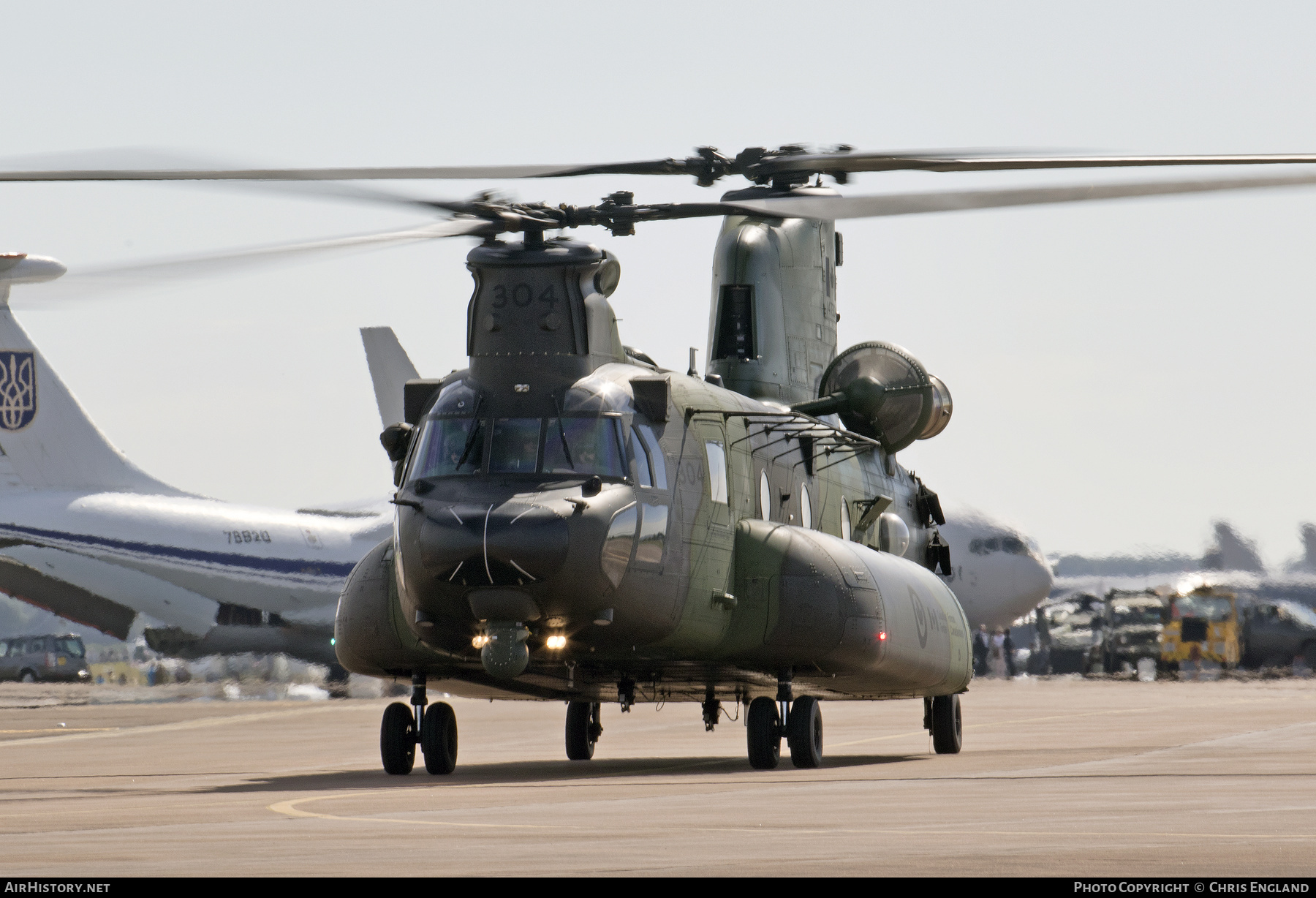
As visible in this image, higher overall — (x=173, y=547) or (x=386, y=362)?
(x=386, y=362)

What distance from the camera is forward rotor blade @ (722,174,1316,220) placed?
592 inches

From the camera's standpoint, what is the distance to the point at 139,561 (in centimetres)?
4934

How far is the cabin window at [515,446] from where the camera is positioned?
17625 mm

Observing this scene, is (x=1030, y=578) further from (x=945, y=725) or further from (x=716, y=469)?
(x=716, y=469)

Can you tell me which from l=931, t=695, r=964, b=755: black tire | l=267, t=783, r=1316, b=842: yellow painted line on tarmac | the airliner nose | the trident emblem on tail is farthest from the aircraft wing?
l=267, t=783, r=1316, b=842: yellow painted line on tarmac

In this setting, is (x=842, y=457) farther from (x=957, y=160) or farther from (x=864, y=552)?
(x=957, y=160)

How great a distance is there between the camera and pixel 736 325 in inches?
988

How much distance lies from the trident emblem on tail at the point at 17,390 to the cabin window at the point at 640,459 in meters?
34.6

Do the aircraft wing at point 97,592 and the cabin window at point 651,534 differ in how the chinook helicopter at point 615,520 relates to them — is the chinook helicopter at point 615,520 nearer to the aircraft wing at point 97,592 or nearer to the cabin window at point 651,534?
the cabin window at point 651,534

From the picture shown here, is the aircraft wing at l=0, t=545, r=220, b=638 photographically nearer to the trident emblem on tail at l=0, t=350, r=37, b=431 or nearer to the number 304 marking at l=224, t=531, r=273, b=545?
the number 304 marking at l=224, t=531, r=273, b=545

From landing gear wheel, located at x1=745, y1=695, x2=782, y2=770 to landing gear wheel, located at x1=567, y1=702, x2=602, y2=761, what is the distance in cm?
374

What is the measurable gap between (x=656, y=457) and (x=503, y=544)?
2.27 meters

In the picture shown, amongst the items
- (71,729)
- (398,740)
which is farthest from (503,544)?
Answer: (71,729)
